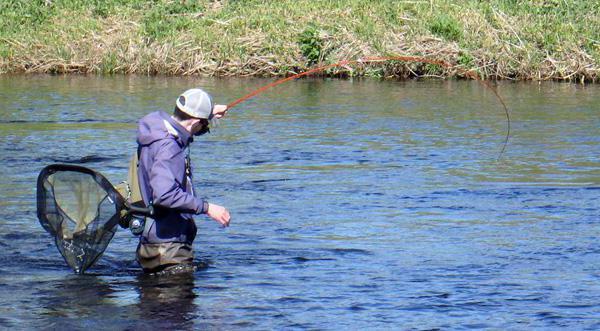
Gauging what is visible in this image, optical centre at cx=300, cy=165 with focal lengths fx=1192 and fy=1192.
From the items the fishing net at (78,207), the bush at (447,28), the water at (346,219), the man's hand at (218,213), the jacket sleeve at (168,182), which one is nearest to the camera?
the jacket sleeve at (168,182)

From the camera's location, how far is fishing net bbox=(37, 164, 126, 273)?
25.2 feet

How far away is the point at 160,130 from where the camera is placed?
7.13 metres

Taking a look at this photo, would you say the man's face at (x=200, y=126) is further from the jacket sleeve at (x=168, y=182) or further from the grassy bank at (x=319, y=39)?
the grassy bank at (x=319, y=39)

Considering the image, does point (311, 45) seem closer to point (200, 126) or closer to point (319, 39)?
point (319, 39)

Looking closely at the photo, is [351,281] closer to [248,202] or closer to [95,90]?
[248,202]

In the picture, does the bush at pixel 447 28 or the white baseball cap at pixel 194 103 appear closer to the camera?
the white baseball cap at pixel 194 103

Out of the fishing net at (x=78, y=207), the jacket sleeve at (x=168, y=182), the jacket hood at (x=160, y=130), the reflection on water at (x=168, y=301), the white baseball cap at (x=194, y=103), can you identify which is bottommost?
the reflection on water at (x=168, y=301)

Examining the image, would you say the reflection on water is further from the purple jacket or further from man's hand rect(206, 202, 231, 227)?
man's hand rect(206, 202, 231, 227)

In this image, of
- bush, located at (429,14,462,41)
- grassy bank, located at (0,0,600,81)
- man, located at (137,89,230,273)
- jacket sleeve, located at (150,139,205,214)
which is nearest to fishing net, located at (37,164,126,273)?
man, located at (137,89,230,273)

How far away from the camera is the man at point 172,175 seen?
7.11 meters

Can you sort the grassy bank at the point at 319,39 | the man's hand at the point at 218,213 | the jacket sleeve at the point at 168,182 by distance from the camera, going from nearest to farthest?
the jacket sleeve at the point at 168,182
the man's hand at the point at 218,213
the grassy bank at the point at 319,39

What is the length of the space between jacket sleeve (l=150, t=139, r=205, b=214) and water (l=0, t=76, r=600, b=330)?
0.69m

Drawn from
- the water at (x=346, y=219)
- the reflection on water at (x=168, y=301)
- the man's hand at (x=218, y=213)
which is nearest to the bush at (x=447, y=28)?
the water at (x=346, y=219)

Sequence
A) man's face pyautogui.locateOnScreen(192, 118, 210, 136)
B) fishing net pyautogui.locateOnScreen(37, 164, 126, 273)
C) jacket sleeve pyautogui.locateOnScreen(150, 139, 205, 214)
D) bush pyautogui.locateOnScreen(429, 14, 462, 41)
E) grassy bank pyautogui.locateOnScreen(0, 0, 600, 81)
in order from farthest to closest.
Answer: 1. bush pyautogui.locateOnScreen(429, 14, 462, 41)
2. grassy bank pyautogui.locateOnScreen(0, 0, 600, 81)
3. fishing net pyautogui.locateOnScreen(37, 164, 126, 273)
4. man's face pyautogui.locateOnScreen(192, 118, 210, 136)
5. jacket sleeve pyautogui.locateOnScreen(150, 139, 205, 214)
